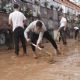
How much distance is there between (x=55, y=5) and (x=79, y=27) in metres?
2.56

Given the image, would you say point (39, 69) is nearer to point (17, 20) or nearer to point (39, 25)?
point (39, 25)

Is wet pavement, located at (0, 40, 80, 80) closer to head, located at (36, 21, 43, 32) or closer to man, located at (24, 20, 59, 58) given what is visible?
man, located at (24, 20, 59, 58)

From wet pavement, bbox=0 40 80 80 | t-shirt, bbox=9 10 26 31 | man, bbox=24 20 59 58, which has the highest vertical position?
t-shirt, bbox=9 10 26 31

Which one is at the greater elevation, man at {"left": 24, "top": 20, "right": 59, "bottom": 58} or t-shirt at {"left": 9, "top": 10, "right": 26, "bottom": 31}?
t-shirt at {"left": 9, "top": 10, "right": 26, "bottom": 31}

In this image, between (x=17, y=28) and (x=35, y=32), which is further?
(x=17, y=28)

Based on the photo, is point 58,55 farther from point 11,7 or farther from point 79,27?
point 79,27

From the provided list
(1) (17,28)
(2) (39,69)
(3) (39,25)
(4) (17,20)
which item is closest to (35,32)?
(3) (39,25)

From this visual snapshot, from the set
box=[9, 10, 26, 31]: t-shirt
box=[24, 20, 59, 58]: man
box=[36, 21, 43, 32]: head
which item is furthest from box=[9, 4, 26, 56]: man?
box=[36, 21, 43, 32]: head

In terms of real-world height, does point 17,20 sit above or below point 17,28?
above

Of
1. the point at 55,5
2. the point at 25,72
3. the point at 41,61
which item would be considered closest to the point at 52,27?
the point at 55,5

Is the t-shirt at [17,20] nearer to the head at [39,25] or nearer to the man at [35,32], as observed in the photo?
the man at [35,32]

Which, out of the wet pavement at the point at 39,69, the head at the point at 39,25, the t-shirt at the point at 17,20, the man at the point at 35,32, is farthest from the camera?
the t-shirt at the point at 17,20

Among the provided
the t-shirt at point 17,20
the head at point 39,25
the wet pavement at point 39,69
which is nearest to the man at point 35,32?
the head at point 39,25

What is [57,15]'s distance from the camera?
2523 centimetres
